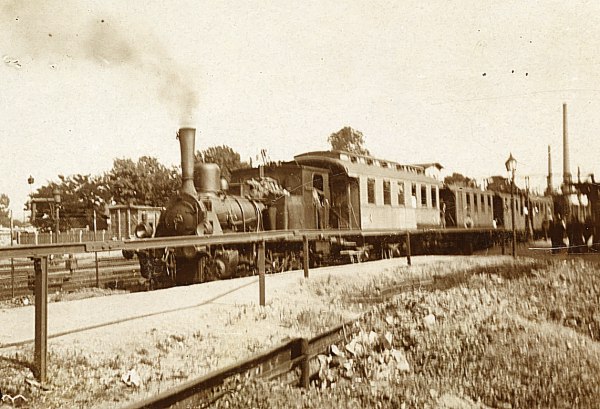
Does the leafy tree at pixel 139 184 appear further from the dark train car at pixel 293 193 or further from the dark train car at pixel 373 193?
the dark train car at pixel 293 193

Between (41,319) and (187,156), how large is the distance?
7198mm

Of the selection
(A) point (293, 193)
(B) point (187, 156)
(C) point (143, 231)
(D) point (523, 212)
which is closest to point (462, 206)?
(D) point (523, 212)

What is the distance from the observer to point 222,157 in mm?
42500

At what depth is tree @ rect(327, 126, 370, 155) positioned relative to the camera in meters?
38.4

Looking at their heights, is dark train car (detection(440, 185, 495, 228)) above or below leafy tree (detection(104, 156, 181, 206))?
below

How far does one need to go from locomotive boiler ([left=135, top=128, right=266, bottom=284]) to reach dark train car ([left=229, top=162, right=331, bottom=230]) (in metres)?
1.32

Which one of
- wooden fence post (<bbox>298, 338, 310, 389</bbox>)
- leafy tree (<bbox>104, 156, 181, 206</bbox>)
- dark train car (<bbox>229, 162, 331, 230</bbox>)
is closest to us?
wooden fence post (<bbox>298, 338, 310, 389</bbox>)

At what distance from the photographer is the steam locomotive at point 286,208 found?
1134 cm

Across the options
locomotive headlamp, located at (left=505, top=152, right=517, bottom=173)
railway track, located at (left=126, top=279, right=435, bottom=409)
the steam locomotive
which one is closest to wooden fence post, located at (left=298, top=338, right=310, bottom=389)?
railway track, located at (left=126, top=279, right=435, bottom=409)

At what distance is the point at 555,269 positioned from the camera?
989cm

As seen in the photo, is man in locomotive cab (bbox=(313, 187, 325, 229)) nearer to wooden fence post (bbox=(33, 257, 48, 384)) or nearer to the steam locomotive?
the steam locomotive

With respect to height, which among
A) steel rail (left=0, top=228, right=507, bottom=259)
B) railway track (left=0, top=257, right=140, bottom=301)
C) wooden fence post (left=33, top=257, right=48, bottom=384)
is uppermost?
steel rail (left=0, top=228, right=507, bottom=259)

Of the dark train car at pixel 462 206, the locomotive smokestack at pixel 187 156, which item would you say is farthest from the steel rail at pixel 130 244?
the dark train car at pixel 462 206

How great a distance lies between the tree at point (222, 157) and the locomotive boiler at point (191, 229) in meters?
29.1
